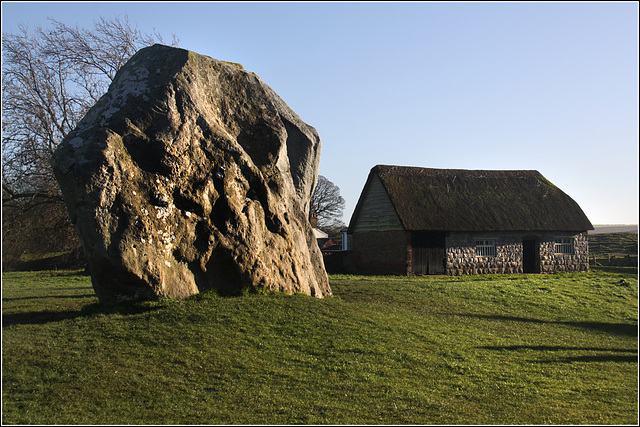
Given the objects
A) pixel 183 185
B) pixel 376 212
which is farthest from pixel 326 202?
pixel 183 185

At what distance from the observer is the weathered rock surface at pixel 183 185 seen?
447 inches

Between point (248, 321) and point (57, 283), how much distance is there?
46.6ft

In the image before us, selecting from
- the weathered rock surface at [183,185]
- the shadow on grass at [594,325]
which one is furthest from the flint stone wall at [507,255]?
the weathered rock surface at [183,185]

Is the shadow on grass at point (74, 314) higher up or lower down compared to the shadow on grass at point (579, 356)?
higher up

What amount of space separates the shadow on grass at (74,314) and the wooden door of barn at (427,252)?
19.9 m

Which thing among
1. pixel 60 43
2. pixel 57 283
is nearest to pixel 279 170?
pixel 57 283

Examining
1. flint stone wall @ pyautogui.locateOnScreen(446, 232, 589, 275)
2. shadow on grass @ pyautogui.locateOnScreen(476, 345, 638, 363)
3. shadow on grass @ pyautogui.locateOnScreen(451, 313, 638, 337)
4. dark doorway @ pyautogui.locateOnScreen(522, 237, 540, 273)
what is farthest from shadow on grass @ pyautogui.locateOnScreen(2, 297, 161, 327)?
dark doorway @ pyautogui.locateOnScreen(522, 237, 540, 273)

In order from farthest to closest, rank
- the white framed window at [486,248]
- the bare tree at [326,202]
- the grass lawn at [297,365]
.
Answer: the bare tree at [326,202] < the white framed window at [486,248] < the grass lawn at [297,365]

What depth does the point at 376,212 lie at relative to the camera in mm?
31938

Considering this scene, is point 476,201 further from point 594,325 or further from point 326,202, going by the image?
point 326,202

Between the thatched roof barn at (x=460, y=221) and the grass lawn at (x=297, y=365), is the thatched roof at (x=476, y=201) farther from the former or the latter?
the grass lawn at (x=297, y=365)

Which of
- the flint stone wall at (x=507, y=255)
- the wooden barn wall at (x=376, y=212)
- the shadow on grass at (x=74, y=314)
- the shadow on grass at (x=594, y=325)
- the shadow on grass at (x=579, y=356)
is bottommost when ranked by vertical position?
the shadow on grass at (x=579, y=356)

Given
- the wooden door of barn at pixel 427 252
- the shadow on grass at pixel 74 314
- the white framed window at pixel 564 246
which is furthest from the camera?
the white framed window at pixel 564 246

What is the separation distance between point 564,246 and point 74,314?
29.2 meters
